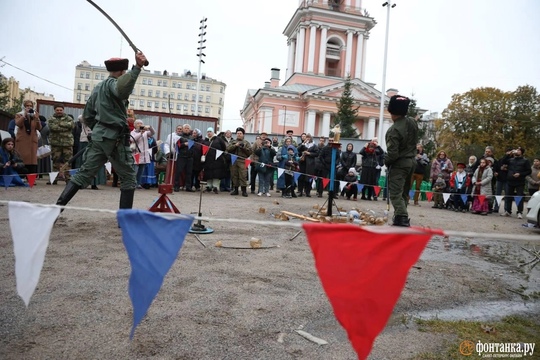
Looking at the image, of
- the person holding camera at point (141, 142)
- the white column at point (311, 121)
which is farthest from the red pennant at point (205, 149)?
the white column at point (311, 121)

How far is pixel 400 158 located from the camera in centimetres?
671

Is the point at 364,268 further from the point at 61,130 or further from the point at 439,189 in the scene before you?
the point at 439,189

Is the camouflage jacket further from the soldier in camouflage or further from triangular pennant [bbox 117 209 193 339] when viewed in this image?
triangular pennant [bbox 117 209 193 339]

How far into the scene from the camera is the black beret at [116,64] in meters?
5.35

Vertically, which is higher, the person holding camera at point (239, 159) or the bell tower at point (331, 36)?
the bell tower at point (331, 36)

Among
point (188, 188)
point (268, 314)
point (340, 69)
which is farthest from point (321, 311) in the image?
point (340, 69)

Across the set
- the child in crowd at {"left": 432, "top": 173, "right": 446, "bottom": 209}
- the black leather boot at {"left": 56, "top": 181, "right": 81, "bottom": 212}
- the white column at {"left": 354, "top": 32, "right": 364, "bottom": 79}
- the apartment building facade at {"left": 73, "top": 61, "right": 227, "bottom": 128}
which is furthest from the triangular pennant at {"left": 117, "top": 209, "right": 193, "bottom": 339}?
the apartment building facade at {"left": 73, "top": 61, "right": 227, "bottom": 128}

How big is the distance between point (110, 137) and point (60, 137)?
747 centimetres

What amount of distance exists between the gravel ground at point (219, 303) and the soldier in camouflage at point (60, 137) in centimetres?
574

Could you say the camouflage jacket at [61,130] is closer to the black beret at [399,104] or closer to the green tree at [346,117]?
the black beret at [399,104]

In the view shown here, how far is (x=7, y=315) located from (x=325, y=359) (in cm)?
237

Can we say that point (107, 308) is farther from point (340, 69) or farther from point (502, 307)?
point (340, 69)

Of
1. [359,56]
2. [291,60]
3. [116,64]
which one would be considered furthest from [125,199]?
[291,60]

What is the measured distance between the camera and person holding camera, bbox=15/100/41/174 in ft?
34.7
